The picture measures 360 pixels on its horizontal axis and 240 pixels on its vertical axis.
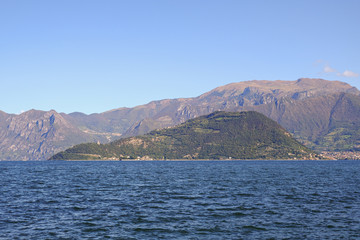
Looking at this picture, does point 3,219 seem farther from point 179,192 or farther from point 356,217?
point 356,217

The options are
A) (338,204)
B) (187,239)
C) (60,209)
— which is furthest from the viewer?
(338,204)

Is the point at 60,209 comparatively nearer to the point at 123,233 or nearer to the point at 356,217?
the point at 123,233

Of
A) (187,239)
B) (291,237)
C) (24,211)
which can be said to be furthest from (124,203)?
(291,237)

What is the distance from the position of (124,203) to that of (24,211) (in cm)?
1826

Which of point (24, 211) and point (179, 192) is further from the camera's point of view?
point (179, 192)

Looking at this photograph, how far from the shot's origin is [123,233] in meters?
51.3

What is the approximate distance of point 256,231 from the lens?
52.8m

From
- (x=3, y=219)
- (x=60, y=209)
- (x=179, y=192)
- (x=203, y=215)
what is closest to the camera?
(x=3, y=219)

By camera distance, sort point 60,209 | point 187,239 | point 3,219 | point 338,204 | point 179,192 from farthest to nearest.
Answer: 1. point 179,192
2. point 338,204
3. point 60,209
4. point 3,219
5. point 187,239

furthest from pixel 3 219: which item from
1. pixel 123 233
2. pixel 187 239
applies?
pixel 187 239

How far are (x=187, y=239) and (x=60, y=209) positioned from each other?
3023 centimetres

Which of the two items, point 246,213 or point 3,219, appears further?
point 246,213

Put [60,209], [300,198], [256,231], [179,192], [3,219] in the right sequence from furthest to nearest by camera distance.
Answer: [179,192] → [300,198] → [60,209] → [3,219] → [256,231]

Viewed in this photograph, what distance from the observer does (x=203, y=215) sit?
6356cm
